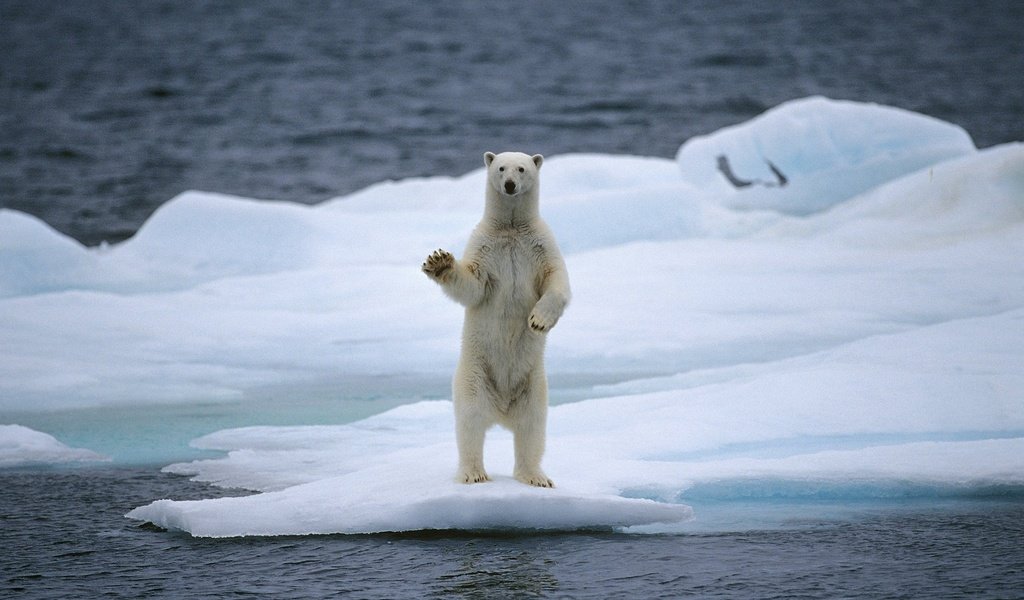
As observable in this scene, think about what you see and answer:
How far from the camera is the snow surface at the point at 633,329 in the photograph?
6.06 metres

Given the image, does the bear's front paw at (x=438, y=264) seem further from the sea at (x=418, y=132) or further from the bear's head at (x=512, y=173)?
the sea at (x=418, y=132)

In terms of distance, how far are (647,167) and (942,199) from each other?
4472mm

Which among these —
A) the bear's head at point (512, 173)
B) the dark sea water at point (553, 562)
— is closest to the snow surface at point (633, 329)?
the dark sea water at point (553, 562)

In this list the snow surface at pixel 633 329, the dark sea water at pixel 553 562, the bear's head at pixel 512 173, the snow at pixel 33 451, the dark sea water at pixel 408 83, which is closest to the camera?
the dark sea water at pixel 553 562

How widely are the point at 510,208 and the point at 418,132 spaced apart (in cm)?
3254

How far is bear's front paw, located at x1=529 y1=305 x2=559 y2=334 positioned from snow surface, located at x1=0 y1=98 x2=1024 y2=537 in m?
0.76

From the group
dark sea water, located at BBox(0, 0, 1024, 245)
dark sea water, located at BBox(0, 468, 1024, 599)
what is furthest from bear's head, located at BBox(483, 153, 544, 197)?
dark sea water, located at BBox(0, 0, 1024, 245)

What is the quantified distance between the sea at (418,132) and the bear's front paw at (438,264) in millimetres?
1138

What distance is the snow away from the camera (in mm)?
7438

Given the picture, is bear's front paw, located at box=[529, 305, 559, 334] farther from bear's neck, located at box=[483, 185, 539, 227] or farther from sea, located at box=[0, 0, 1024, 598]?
sea, located at box=[0, 0, 1024, 598]

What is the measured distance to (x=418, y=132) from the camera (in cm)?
3781

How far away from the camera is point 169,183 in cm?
3056

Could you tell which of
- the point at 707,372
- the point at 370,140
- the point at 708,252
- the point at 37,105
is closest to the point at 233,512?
the point at 707,372

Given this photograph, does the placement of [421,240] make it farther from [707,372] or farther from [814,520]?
[814,520]
